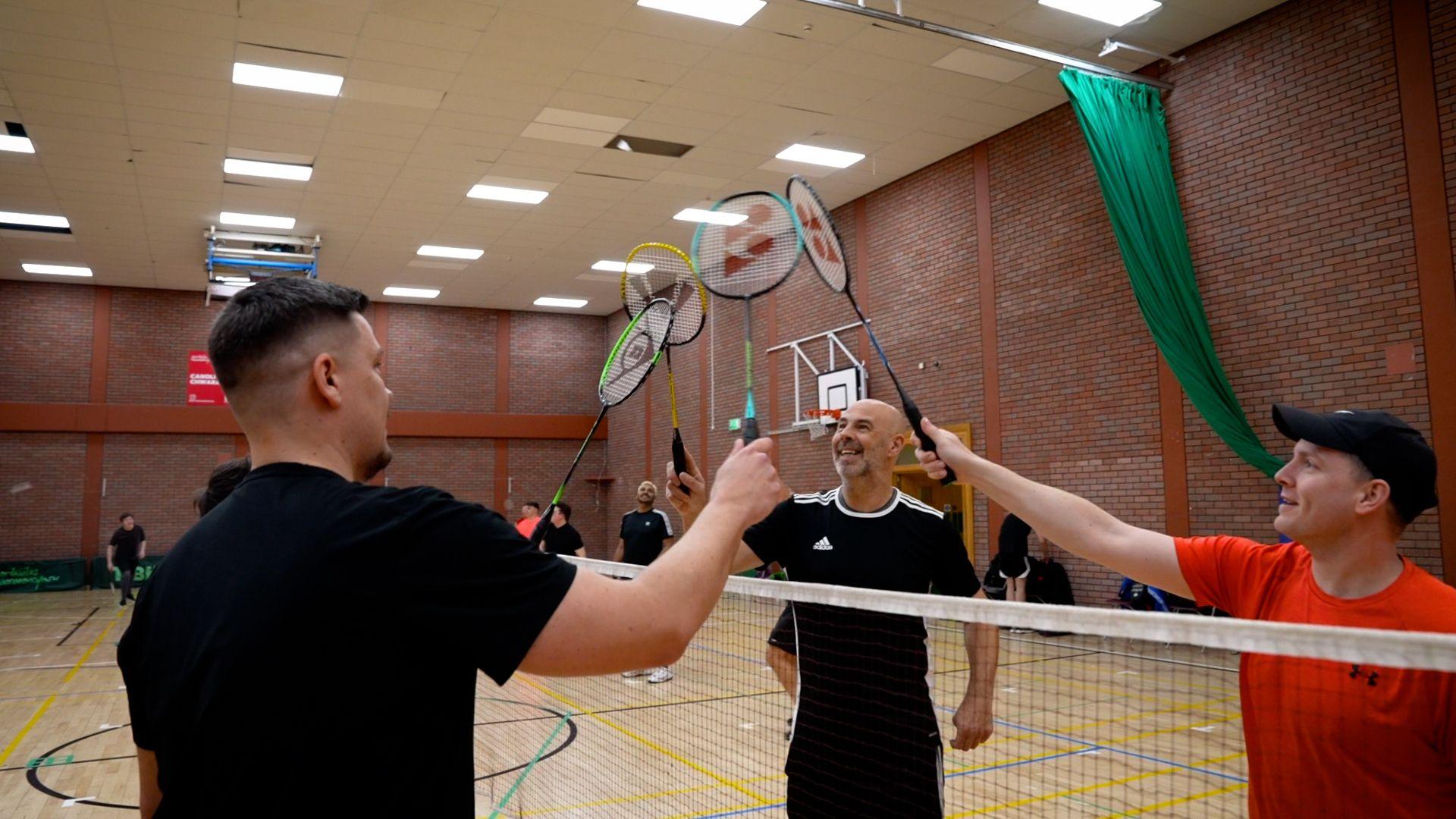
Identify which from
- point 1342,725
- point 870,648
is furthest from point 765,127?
point 1342,725

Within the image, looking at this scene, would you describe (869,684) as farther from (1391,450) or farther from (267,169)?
(267,169)

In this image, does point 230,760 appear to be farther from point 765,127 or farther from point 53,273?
point 53,273

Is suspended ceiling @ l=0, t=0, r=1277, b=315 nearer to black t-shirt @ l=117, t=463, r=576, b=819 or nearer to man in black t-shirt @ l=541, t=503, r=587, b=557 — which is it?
man in black t-shirt @ l=541, t=503, r=587, b=557

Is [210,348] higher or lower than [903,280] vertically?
lower

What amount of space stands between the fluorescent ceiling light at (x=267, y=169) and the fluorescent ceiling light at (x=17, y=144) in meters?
2.65

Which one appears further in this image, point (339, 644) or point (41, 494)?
point (41, 494)

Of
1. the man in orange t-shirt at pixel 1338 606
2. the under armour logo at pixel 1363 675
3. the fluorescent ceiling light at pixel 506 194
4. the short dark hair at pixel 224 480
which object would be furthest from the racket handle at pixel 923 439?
the fluorescent ceiling light at pixel 506 194

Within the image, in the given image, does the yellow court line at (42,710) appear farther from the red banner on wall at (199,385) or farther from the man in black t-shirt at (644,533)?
the red banner on wall at (199,385)

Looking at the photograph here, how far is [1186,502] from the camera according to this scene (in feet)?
39.1

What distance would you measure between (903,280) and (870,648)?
44.7ft

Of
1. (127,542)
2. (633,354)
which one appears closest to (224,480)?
(633,354)

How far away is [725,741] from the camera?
8.17 metres

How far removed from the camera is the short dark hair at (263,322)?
1748 mm

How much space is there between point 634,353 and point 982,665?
2918 mm
